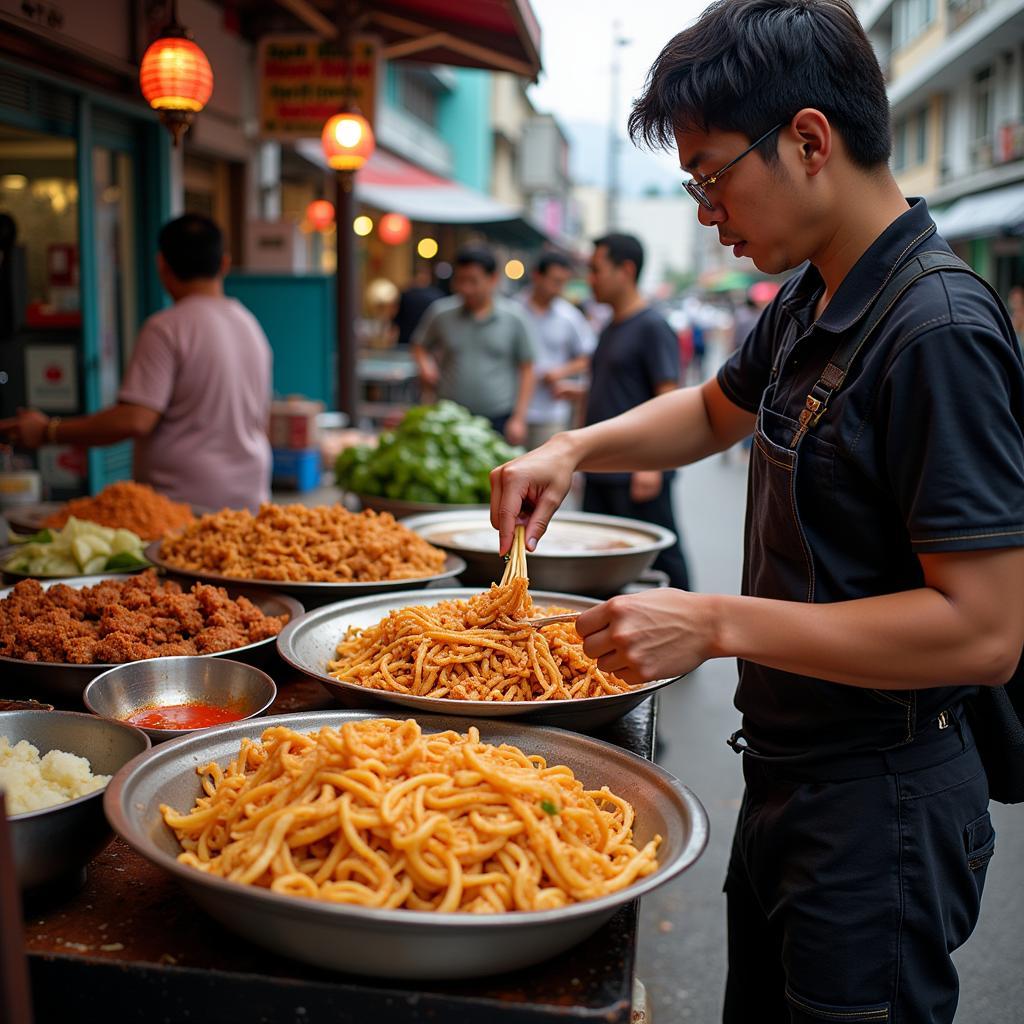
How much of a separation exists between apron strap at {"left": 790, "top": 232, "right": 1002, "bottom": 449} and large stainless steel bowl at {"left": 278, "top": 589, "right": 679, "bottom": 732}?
2.06ft

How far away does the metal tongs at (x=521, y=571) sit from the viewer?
92.7 inches

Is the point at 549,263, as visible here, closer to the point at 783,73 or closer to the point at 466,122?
the point at 783,73

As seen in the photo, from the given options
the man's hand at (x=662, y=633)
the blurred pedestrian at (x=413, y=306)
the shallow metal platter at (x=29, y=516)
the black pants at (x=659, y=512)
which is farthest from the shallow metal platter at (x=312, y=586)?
the blurred pedestrian at (x=413, y=306)

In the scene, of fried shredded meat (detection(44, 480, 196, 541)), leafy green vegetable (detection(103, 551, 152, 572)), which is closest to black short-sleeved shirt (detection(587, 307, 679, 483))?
fried shredded meat (detection(44, 480, 196, 541))

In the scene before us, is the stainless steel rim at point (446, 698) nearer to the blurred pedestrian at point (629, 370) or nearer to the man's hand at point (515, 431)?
the blurred pedestrian at point (629, 370)

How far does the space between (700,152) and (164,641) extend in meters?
1.68

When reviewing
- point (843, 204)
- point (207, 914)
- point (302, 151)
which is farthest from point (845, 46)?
point (302, 151)

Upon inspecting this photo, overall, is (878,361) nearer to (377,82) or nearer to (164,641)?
A: (164,641)

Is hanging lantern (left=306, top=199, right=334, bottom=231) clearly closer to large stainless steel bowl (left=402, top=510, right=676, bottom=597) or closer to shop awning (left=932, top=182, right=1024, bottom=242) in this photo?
shop awning (left=932, top=182, right=1024, bottom=242)

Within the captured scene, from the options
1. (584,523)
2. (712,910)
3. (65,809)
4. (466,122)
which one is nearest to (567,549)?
(584,523)

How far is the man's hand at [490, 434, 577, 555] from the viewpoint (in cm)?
248

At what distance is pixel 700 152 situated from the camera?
1906mm

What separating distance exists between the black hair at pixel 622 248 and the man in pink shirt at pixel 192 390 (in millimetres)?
2577

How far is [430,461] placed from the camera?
191 inches
